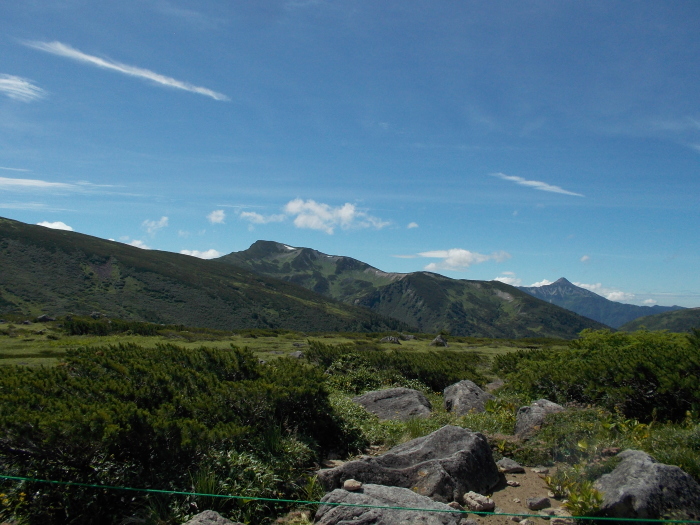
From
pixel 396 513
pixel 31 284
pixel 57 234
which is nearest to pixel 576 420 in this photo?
pixel 396 513

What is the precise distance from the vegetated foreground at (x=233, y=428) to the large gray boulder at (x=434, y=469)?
2.61ft

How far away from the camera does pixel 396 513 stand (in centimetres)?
543

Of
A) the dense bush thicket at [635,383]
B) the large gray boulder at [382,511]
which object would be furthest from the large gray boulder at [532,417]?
the large gray boulder at [382,511]

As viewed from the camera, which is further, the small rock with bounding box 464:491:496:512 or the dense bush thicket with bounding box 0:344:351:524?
the small rock with bounding box 464:491:496:512

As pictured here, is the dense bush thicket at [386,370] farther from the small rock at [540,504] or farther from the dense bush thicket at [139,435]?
the small rock at [540,504]

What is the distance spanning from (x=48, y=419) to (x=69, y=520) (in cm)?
141

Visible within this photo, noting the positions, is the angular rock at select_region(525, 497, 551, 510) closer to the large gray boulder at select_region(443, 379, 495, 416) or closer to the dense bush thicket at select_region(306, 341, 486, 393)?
the large gray boulder at select_region(443, 379, 495, 416)

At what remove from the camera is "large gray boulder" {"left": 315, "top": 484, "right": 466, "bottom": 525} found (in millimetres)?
5336

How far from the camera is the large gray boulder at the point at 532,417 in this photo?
9414 millimetres

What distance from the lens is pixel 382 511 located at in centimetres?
547

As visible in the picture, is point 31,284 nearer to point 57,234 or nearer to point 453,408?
point 57,234

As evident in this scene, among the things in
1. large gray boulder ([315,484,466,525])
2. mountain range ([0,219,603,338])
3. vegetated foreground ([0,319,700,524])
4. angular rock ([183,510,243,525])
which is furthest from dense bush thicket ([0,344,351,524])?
mountain range ([0,219,603,338])

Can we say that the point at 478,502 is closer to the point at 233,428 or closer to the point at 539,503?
the point at 539,503

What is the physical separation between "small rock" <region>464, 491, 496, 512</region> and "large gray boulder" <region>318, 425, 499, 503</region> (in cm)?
14
